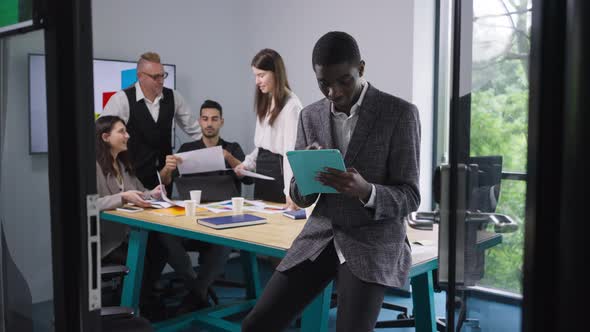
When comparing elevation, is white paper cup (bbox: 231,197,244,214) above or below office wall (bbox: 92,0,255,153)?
below

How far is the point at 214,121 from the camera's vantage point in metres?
4.15

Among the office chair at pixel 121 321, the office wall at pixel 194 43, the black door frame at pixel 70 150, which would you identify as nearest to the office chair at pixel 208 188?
the office wall at pixel 194 43

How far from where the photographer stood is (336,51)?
5.66 feet

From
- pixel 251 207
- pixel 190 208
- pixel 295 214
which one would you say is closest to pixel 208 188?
pixel 251 207

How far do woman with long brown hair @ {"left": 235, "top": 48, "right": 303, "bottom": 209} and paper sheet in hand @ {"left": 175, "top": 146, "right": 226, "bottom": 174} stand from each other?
0.27 metres

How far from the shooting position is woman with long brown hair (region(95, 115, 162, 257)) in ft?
10.3

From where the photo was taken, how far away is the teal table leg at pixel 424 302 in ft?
7.90

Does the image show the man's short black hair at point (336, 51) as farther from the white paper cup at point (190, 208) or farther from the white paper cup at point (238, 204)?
the white paper cup at point (190, 208)

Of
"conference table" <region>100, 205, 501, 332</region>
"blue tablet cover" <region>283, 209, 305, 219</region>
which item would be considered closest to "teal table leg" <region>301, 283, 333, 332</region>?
"conference table" <region>100, 205, 501, 332</region>

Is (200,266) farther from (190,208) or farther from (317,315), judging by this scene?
(317,315)

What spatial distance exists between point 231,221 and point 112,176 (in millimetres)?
974

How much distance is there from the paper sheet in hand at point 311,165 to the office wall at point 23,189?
0.79 meters

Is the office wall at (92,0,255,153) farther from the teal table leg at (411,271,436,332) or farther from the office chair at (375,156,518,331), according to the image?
the office chair at (375,156,518,331)

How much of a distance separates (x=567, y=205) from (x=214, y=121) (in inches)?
145
